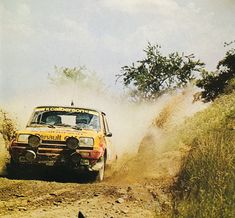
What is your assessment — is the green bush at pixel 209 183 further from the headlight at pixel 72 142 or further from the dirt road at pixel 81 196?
the headlight at pixel 72 142

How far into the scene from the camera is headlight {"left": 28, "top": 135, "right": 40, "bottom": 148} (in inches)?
319

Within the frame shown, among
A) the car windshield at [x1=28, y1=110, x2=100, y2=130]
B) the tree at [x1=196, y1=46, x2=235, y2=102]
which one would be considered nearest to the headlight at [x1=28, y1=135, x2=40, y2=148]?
the car windshield at [x1=28, y1=110, x2=100, y2=130]

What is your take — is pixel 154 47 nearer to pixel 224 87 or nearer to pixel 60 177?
pixel 224 87

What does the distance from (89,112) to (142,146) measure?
4384mm

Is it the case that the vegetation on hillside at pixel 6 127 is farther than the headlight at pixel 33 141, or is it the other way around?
the vegetation on hillside at pixel 6 127

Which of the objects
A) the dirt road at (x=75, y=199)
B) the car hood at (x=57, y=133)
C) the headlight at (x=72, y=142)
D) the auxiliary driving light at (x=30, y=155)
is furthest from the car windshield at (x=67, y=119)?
the dirt road at (x=75, y=199)

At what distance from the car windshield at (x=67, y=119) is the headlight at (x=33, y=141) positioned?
1.03m

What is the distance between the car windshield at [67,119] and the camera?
9234mm

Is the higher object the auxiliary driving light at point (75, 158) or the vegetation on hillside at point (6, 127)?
the vegetation on hillside at point (6, 127)

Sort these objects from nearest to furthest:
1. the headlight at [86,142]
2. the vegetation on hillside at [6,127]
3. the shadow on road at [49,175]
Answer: the headlight at [86,142] → the shadow on road at [49,175] → the vegetation on hillside at [6,127]

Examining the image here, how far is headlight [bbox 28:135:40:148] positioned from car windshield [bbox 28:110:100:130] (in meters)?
1.03

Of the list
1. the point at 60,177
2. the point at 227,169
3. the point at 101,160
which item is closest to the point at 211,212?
the point at 227,169

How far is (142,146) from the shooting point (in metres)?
13.6

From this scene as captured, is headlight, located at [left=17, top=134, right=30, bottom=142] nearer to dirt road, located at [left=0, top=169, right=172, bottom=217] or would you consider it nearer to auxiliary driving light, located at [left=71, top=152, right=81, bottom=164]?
dirt road, located at [left=0, top=169, right=172, bottom=217]
